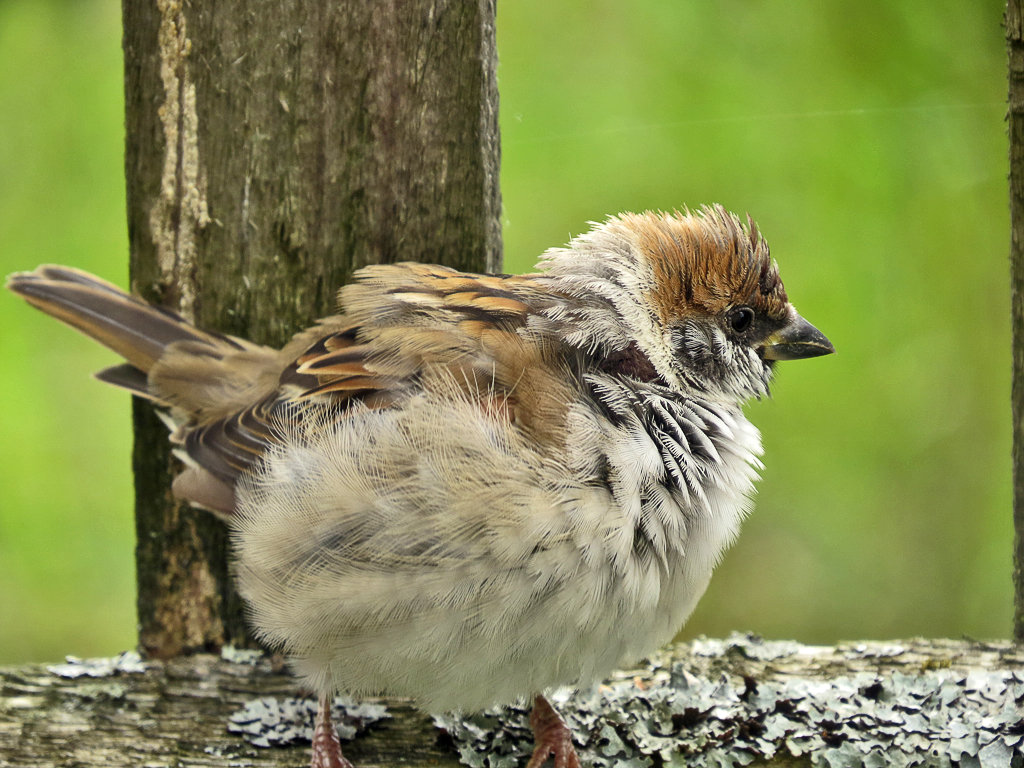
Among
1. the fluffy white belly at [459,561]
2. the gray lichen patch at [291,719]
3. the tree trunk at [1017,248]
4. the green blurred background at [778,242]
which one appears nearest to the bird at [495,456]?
the fluffy white belly at [459,561]

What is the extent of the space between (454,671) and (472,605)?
234mm

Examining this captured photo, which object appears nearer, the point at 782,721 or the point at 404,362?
the point at 404,362

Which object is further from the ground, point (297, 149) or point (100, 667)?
point (297, 149)

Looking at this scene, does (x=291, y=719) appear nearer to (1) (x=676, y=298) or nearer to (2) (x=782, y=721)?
(2) (x=782, y=721)

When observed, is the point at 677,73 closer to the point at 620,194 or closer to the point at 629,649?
the point at 620,194

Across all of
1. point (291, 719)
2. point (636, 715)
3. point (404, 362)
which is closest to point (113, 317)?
point (404, 362)

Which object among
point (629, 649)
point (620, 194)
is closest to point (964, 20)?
A: point (620, 194)

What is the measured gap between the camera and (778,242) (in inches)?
182

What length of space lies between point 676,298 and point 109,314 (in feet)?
6.03

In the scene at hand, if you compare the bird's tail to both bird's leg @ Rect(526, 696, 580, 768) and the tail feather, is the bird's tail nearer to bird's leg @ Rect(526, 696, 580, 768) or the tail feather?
the tail feather

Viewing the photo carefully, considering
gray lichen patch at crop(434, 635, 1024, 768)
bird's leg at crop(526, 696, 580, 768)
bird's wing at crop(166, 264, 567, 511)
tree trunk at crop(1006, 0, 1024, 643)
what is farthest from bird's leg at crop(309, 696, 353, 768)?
tree trunk at crop(1006, 0, 1024, 643)

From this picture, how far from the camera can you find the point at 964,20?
4457 mm

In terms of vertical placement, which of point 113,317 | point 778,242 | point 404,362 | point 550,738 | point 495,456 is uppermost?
point 778,242

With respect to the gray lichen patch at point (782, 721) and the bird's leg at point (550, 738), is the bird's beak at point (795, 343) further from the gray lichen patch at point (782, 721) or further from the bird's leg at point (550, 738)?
the bird's leg at point (550, 738)
